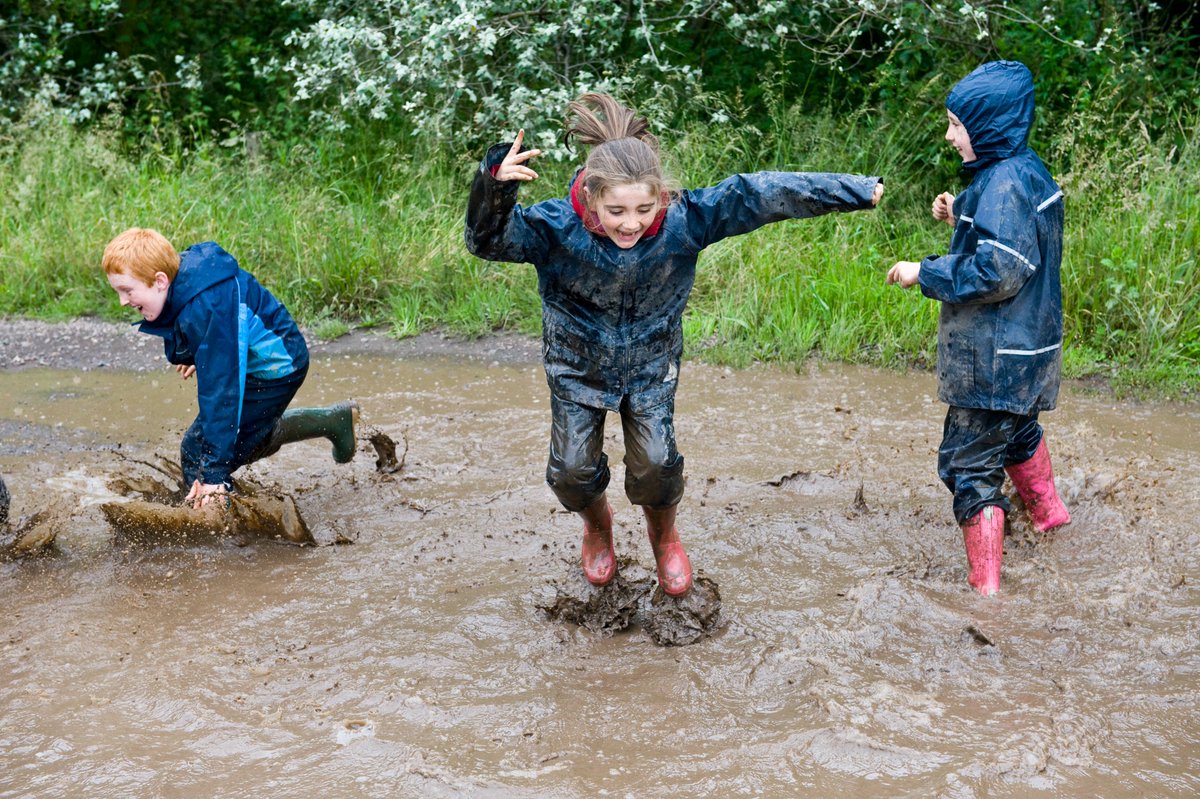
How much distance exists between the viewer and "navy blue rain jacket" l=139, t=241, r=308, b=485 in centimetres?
445

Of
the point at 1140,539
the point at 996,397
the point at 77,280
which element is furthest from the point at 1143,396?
the point at 77,280

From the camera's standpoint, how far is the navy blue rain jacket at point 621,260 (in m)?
3.47

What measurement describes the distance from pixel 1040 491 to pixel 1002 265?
46.7 inches

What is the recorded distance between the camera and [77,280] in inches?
328

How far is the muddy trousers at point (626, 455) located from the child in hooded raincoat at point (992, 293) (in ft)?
3.13

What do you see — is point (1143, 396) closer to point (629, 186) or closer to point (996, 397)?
point (996, 397)

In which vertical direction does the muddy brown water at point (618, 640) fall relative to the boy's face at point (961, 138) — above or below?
below

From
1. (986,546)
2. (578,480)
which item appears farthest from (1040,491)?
(578,480)

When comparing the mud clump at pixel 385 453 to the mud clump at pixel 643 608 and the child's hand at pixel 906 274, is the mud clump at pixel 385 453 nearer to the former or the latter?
the mud clump at pixel 643 608

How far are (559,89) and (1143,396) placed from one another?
4596 mm

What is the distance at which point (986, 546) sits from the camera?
13.3ft

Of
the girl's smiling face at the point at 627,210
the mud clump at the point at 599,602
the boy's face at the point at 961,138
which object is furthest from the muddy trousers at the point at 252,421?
the boy's face at the point at 961,138

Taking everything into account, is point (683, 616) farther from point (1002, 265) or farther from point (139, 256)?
point (139, 256)

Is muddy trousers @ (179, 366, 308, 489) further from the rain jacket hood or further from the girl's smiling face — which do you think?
the rain jacket hood
